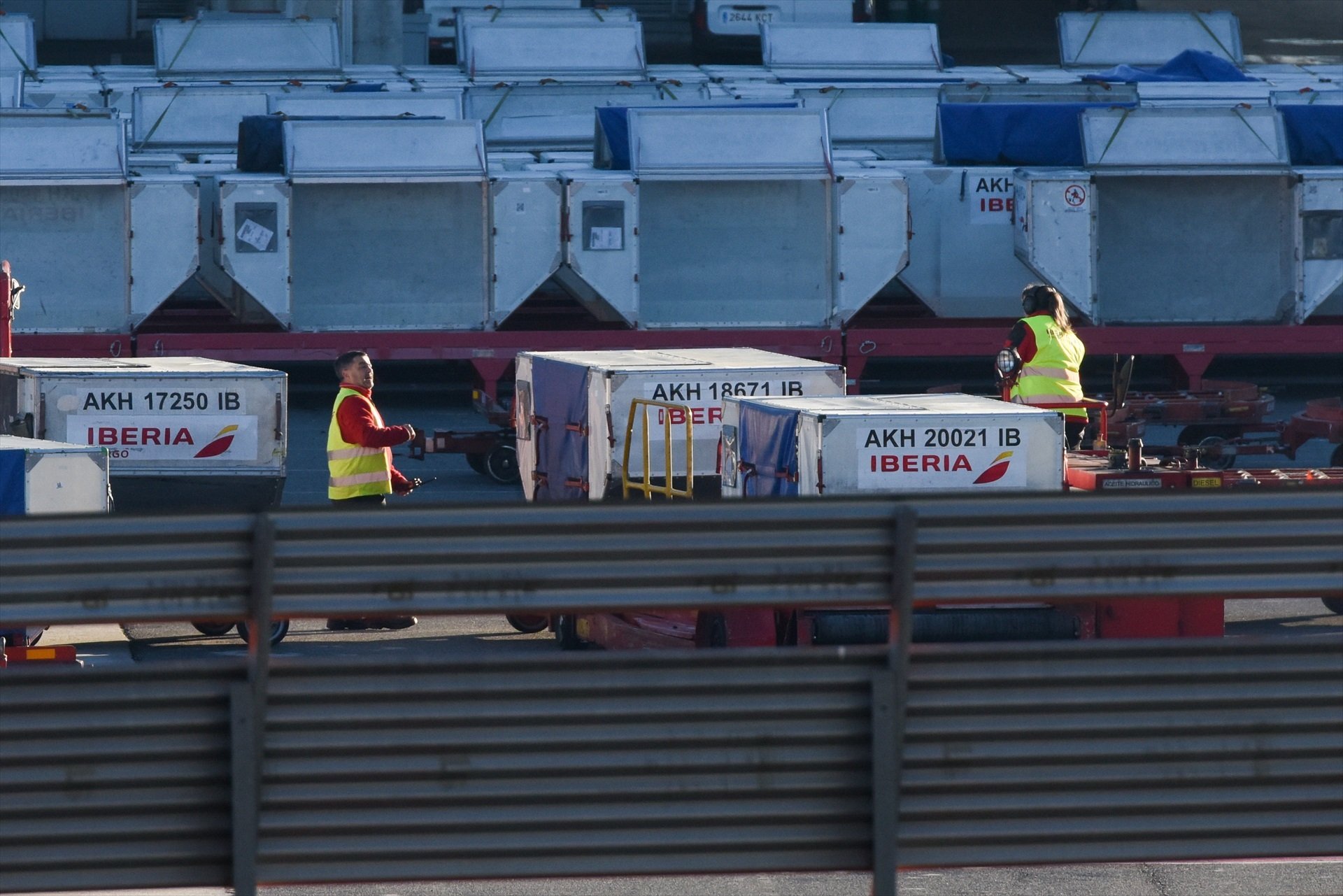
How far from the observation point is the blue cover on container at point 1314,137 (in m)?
20.7

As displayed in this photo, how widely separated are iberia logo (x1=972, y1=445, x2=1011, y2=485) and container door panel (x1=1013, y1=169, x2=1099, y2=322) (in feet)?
32.8

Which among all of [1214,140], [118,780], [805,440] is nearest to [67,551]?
[118,780]

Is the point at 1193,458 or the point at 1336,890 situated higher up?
the point at 1193,458

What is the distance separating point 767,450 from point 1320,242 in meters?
12.1

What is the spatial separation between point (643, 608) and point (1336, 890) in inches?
144

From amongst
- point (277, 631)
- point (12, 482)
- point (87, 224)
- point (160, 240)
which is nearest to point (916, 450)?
point (277, 631)

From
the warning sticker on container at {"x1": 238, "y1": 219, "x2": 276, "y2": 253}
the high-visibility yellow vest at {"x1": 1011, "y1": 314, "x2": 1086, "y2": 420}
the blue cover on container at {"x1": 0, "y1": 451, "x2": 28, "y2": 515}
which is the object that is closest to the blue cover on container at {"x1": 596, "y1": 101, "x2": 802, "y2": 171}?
the warning sticker on container at {"x1": 238, "y1": 219, "x2": 276, "y2": 253}

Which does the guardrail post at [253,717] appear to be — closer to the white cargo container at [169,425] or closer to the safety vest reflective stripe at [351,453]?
the safety vest reflective stripe at [351,453]

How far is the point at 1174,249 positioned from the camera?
21.0m

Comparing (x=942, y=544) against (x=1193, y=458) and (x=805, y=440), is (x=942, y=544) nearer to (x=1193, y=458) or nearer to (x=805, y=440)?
(x=805, y=440)

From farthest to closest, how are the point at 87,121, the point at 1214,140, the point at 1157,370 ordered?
1. the point at 1157,370
2. the point at 1214,140
3. the point at 87,121

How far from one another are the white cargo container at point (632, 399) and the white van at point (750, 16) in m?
21.3

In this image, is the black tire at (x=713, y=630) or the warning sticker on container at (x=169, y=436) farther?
the warning sticker on container at (x=169, y=436)

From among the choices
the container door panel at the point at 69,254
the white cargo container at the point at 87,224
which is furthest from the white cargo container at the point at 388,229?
the container door panel at the point at 69,254
